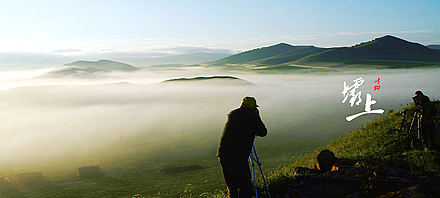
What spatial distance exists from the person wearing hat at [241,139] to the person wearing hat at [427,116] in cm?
803

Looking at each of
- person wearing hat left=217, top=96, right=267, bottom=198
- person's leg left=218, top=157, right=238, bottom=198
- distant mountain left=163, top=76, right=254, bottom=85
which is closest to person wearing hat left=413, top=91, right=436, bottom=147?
person wearing hat left=217, top=96, right=267, bottom=198

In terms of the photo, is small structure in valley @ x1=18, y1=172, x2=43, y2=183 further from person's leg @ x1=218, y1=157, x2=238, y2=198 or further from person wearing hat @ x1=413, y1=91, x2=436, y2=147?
person wearing hat @ x1=413, y1=91, x2=436, y2=147

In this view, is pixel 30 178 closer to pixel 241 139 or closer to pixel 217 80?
pixel 241 139

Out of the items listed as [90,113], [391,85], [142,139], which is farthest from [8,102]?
[391,85]

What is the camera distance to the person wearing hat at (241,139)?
20.5 feet

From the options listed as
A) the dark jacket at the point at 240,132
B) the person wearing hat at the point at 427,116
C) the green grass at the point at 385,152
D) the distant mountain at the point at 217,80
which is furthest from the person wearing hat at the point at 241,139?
the distant mountain at the point at 217,80

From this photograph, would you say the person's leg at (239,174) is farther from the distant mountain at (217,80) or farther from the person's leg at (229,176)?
the distant mountain at (217,80)

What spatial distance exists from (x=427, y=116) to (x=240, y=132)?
28.1 feet

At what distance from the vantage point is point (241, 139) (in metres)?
6.30

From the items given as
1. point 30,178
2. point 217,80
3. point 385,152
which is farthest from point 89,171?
point 217,80

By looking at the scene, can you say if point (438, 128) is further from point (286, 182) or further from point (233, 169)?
point (233, 169)

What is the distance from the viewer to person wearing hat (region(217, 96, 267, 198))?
625 centimetres

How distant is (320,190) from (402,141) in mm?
7033

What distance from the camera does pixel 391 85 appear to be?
133250 millimetres
